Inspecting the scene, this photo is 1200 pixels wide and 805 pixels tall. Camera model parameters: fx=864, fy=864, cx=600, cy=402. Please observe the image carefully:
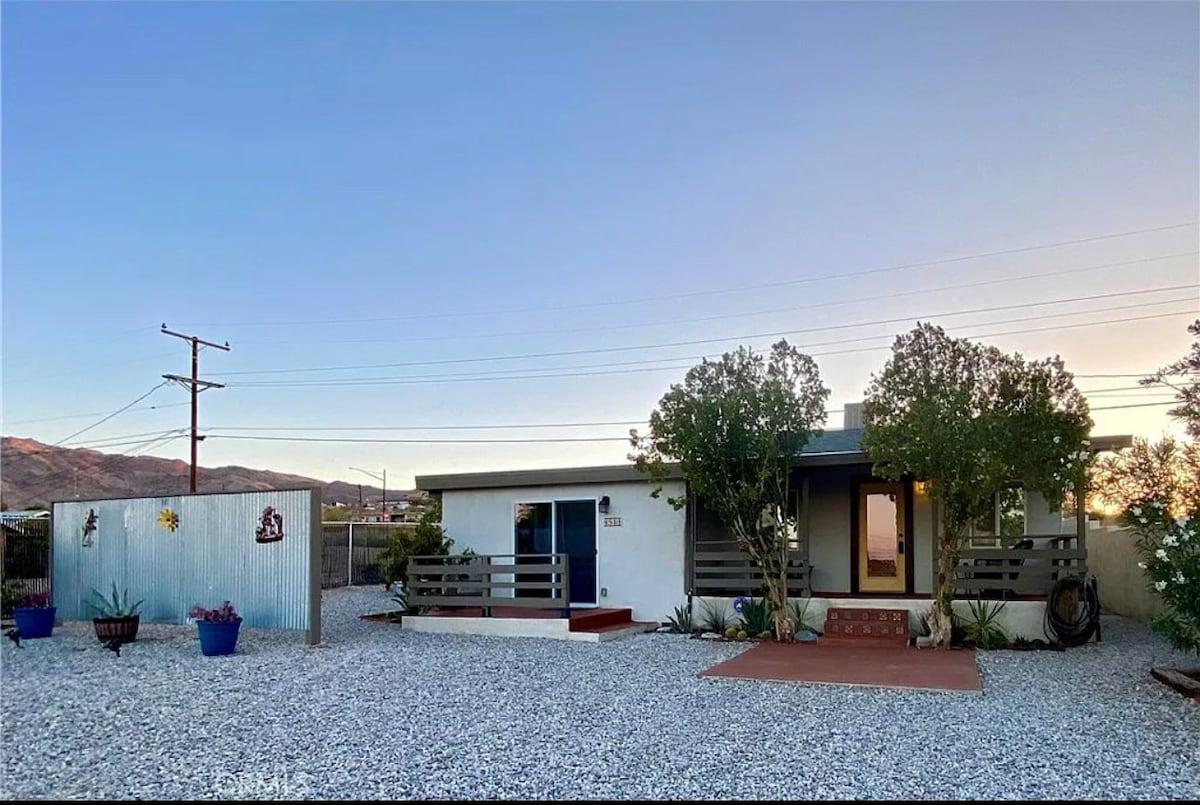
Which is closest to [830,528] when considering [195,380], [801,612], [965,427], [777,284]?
[801,612]

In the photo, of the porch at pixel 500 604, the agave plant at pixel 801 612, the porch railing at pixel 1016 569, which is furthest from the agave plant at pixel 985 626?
the porch at pixel 500 604

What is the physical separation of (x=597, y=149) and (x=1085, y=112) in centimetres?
655

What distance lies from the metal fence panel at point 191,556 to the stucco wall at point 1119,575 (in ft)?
41.7

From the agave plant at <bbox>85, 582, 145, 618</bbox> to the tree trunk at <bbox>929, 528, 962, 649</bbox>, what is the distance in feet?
34.7

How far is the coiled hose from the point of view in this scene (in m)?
10.8

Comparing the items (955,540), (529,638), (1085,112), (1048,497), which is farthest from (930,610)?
(1085,112)

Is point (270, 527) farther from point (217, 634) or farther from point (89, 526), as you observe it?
point (89, 526)

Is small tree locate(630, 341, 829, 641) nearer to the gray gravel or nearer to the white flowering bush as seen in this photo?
the gray gravel

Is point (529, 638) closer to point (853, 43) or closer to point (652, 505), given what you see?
point (652, 505)

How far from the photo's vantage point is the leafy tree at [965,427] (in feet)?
32.6

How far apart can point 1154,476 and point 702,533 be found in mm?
7227

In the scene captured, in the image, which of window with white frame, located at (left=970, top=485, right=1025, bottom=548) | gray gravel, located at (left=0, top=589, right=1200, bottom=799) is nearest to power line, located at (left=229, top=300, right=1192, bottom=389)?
window with white frame, located at (left=970, top=485, right=1025, bottom=548)

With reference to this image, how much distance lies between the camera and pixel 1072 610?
36.6 ft

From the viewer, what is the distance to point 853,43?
10984 mm
